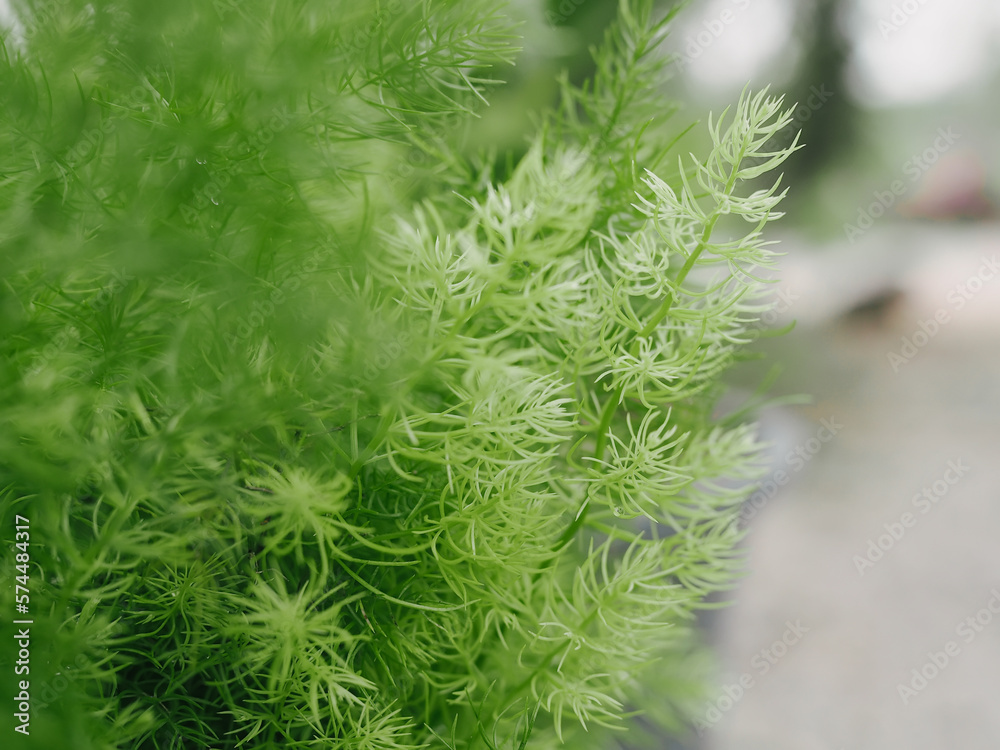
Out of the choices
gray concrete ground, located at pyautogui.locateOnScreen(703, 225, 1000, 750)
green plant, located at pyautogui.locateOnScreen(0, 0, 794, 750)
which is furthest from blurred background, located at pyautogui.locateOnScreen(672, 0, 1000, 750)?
green plant, located at pyautogui.locateOnScreen(0, 0, 794, 750)

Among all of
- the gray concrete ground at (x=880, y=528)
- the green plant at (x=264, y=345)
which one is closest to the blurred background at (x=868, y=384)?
the gray concrete ground at (x=880, y=528)

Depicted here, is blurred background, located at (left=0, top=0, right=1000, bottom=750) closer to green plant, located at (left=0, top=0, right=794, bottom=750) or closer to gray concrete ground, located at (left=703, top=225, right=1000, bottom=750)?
gray concrete ground, located at (left=703, top=225, right=1000, bottom=750)

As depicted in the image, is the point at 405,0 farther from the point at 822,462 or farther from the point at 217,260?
the point at 822,462

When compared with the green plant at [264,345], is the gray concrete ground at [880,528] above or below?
below

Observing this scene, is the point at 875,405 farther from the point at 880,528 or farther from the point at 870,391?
the point at 880,528

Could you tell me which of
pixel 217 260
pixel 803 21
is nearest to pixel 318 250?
pixel 217 260

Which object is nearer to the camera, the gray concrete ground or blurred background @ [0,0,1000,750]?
blurred background @ [0,0,1000,750]

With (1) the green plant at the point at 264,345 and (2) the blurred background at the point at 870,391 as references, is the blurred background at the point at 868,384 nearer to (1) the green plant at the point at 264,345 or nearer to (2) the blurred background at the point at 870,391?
(2) the blurred background at the point at 870,391

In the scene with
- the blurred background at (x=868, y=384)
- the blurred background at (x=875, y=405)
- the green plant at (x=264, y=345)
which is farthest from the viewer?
the blurred background at (x=875, y=405)

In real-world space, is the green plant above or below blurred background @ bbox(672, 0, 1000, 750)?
above

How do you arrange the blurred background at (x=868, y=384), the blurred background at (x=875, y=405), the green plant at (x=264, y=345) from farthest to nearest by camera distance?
the blurred background at (x=875, y=405), the blurred background at (x=868, y=384), the green plant at (x=264, y=345)
